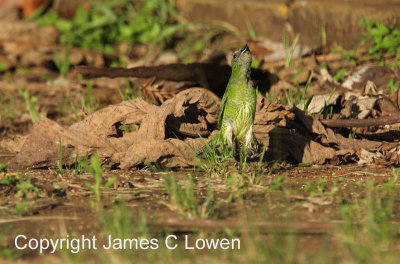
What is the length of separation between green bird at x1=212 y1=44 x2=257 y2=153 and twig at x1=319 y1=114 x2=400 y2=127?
0.71 m

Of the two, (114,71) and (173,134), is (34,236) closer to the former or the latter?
(173,134)

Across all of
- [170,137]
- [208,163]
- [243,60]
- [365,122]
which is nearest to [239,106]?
[243,60]

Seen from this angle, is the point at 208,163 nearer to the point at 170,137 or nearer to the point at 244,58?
the point at 170,137

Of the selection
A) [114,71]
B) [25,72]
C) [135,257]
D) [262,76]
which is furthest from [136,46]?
[135,257]

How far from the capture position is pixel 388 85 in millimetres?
5992

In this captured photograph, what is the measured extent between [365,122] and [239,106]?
3.54 feet

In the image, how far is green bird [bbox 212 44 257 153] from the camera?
4.51m

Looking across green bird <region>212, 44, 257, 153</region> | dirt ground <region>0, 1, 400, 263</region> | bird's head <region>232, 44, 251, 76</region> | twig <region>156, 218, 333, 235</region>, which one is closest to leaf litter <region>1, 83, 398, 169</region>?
dirt ground <region>0, 1, 400, 263</region>

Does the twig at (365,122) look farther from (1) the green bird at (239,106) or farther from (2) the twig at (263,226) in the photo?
(2) the twig at (263,226)

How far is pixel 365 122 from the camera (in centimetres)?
475

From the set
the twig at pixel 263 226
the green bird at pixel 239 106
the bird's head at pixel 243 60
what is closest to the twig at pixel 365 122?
the green bird at pixel 239 106

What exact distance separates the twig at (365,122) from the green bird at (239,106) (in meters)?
0.71

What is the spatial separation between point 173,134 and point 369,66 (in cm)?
260

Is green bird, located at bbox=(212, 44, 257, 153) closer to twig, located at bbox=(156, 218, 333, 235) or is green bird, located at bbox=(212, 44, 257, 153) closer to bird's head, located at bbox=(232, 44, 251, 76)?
bird's head, located at bbox=(232, 44, 251, 76)
